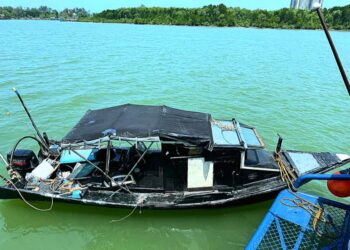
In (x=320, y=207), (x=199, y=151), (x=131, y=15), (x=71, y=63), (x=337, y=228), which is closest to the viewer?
(x=337, y=228)

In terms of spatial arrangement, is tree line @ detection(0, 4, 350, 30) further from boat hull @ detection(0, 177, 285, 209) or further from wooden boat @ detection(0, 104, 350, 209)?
boat hull @ detection(0, 177, 285, 209)

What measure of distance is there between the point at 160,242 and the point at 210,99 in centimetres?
1256

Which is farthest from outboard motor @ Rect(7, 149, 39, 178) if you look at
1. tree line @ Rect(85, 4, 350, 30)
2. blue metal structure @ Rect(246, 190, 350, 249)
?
tree line @ Rect(85, 4, 350, 30)

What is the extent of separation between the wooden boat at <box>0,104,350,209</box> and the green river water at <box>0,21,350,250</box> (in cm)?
75

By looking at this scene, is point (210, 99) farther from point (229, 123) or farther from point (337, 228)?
point (337, 228)

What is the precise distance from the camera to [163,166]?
7844 mm

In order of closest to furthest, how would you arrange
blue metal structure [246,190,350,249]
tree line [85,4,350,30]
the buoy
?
the buoy → blue metal structure [246,190,350,249] → tree line [85,4,350,30]

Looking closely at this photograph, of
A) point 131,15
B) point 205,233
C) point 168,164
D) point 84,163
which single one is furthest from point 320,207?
point 131,15

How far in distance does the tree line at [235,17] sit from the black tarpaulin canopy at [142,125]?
270 feet

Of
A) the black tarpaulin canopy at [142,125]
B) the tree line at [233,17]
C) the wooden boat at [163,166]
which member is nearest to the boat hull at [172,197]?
the wooden boat at [163,166]

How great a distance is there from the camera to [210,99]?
1944 cm

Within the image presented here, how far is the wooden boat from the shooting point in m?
7.36

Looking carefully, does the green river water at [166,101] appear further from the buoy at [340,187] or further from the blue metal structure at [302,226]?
the buoy at [340,187]

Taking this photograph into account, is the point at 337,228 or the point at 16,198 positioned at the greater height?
the point at 337,228
